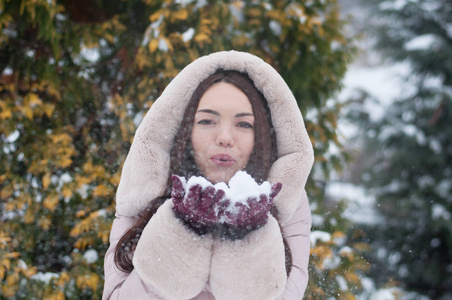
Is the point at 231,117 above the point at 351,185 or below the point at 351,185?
above

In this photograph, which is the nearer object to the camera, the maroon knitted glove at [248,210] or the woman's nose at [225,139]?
the maroon knitted glove at [248,210]

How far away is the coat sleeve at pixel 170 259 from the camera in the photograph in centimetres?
103

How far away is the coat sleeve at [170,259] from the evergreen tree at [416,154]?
12.9ft

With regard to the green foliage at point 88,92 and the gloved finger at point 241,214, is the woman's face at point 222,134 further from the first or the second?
the green foliage at point 88,92

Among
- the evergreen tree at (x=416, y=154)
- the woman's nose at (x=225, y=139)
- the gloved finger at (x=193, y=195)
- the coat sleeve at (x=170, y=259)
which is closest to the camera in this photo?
the gloved finger at (x=193, y=195)

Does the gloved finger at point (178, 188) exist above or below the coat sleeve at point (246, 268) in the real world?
above

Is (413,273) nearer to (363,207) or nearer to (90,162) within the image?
(363,207)

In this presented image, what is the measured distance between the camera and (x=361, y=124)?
16.5 feet

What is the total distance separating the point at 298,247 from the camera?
1243mm

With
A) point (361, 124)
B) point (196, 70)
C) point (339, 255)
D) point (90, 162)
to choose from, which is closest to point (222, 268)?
point (196, 70)

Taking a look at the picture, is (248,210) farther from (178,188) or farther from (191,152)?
(191,152)

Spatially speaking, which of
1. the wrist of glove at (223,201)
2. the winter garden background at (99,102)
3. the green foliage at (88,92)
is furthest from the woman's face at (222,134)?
the green foliage at (88,92)

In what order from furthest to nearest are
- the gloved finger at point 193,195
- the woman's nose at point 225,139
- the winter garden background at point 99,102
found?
1. the winter garden background at point 99,102
2. the woman's nose at point 225,139
3. the gloved finger at point 193,195

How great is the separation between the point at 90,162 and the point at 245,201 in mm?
1428
